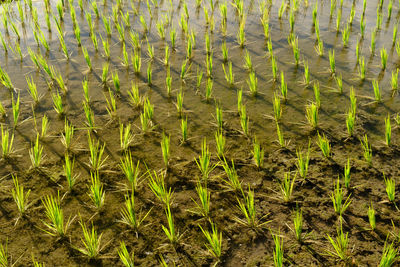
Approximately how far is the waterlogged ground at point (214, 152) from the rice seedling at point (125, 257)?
0.04 metres

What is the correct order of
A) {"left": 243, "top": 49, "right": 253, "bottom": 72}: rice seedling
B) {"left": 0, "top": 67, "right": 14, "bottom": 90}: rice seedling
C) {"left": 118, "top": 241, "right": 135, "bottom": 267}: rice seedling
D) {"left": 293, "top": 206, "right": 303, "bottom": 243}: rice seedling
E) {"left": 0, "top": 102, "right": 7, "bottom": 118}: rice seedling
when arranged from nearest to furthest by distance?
{"left": 118, "top": 241, "right": 135, "bottom": 267}: rice seedling → {"left": 293, "top": 206, "right": 303, "bottom": 243}: rice seedling → {"left": 0, "top": 102, "right": 7, "bottom": 118}: rice seedling → {"left": 0, "top": 67, "right": 14, "bottom": 90}: rice seedling → {"left": 243, "top": 49, "right": 253, "bottom": 72}: rice seedling

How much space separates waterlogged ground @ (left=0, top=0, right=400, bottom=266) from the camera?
193cm

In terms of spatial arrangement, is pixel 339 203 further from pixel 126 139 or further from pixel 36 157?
pixel 36 157

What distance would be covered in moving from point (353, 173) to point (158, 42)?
280 centimetres

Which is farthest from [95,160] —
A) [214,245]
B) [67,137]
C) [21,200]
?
[214,245]

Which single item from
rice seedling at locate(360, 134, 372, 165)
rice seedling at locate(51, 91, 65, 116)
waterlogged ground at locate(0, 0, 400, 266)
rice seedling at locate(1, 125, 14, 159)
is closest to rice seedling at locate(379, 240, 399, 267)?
waterlogged ground at locate(0, 0, 400, 266)

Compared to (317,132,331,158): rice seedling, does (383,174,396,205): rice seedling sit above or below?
below

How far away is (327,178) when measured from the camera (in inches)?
91.9

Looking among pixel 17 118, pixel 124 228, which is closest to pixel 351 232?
pixel 124 228

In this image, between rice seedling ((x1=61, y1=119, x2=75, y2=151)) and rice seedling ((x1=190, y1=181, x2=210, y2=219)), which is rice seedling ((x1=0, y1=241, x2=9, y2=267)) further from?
rice seedling ((x1=190, y1=181, x2=210, y2=219))

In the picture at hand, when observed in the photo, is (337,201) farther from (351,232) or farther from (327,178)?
(327,178)

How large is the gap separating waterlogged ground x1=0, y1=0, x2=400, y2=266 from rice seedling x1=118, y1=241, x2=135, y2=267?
0.04m

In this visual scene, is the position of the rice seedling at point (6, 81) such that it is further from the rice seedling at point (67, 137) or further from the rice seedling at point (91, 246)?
the rice seedling at point (91, 246)

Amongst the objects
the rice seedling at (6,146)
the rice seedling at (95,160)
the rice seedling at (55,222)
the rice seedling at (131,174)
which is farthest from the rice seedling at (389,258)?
the rice seedling at (6,146)
